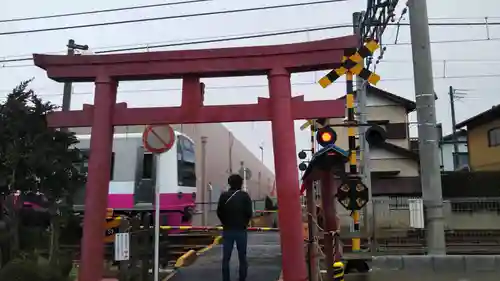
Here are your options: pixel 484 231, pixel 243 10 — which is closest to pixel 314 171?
pixel 243 10

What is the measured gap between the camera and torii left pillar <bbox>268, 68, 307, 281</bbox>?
21.6ft

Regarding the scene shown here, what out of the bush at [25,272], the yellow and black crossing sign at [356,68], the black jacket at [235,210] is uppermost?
the yellow and black crossing sign at [356,68]

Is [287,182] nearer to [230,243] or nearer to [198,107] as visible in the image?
[230,243]

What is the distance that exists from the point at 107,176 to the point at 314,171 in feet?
11.1

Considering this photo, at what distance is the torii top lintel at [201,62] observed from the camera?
675 centimetres

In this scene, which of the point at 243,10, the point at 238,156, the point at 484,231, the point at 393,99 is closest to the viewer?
the point at 243,10

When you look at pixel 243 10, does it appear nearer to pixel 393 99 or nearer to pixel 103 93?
pixel 103 93

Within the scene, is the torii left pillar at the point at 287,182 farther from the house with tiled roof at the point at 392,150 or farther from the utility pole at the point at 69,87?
the utility pole at the point at 69,87

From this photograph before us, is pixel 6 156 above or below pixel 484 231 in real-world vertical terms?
above

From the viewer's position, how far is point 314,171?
23.4ft

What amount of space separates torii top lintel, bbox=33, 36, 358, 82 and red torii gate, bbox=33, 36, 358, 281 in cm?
2

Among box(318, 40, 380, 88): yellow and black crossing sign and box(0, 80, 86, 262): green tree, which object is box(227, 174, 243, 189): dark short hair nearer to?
box(318, 40, 380, 88): yellow and black crossing sign

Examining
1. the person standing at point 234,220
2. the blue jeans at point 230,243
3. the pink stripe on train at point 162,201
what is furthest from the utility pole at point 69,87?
the blue jeans at point 230,243

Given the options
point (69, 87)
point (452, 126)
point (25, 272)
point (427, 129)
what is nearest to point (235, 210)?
point (25, 272)
